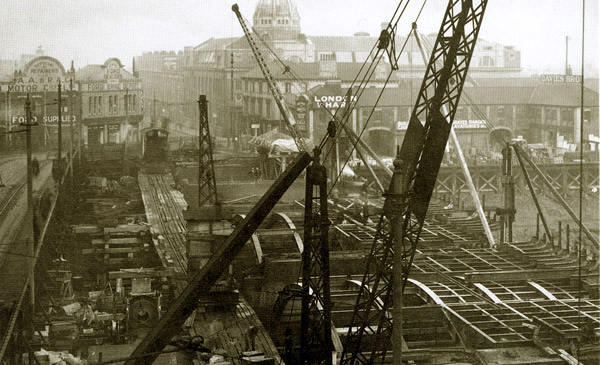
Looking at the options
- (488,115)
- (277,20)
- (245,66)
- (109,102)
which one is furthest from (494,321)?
(277,20)

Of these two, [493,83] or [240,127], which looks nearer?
[240,127]

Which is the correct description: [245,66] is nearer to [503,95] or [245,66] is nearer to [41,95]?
[503,95]

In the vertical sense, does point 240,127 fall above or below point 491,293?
above

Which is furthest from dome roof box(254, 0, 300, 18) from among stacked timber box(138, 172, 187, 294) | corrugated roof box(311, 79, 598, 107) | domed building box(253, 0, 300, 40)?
stacked timber box(138, 172, 187, 294)

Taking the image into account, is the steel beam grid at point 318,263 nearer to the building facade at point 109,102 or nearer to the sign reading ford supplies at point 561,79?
the building facade at point 109,102

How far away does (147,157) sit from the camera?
154 feet

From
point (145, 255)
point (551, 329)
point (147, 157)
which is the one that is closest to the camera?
point (551, 329)

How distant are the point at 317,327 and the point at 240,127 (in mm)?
41839

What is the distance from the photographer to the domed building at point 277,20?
216 feet

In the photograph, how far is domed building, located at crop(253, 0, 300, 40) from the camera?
65.8 meters

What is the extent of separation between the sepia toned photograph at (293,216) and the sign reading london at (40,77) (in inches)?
5.0

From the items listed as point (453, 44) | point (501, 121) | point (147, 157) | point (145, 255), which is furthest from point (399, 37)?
point (453, 44)

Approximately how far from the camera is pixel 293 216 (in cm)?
3120

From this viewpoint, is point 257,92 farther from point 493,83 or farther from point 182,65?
point 493,83
